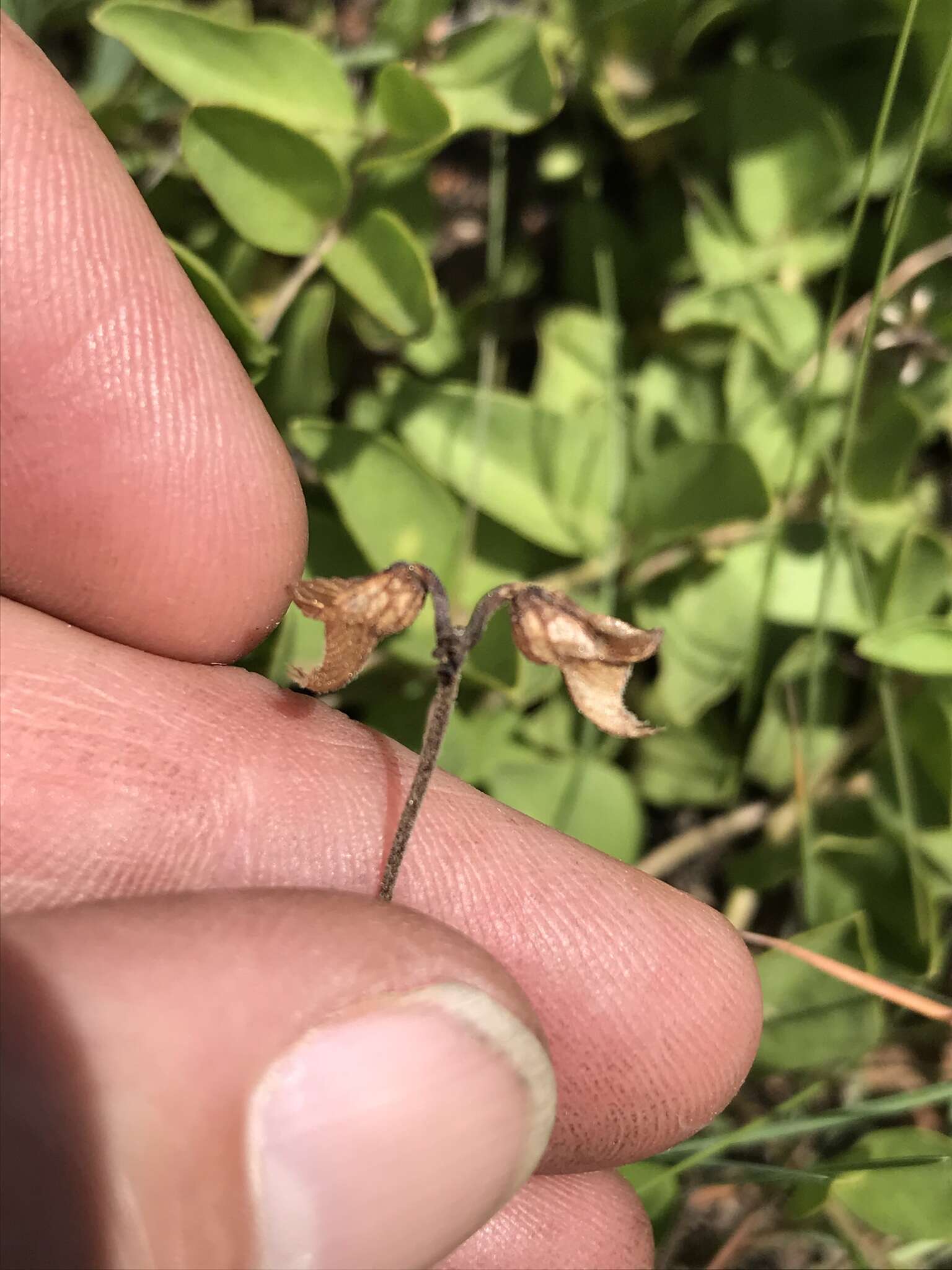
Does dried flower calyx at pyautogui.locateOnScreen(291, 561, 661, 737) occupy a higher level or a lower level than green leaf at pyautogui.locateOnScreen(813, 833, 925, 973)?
higher

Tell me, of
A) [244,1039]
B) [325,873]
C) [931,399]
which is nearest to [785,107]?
[931,399]

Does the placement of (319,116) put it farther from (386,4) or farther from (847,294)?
(847,294)

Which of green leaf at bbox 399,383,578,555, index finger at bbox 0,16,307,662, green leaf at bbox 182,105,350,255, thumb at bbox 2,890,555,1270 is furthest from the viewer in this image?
green leaf at bbox 399,383,578,555

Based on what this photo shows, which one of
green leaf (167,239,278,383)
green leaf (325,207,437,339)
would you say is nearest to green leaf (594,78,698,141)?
green leaf (325,207,437,339)

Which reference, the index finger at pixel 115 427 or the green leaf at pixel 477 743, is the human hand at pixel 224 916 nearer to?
the index finger at pixel 115 427

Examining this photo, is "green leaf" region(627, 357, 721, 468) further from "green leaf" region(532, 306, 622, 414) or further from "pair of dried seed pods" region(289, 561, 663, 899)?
"pair of dried seed pods" region(289, 561, 663, 899)

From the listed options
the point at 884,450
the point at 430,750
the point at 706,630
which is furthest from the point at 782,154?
the point at 430,750

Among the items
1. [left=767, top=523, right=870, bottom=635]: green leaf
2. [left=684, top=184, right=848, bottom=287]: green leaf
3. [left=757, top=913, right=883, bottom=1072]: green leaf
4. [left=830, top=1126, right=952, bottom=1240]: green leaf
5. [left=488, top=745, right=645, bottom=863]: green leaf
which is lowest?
[left=830, top=1126, right=952, bottom=1240]: green leaf
